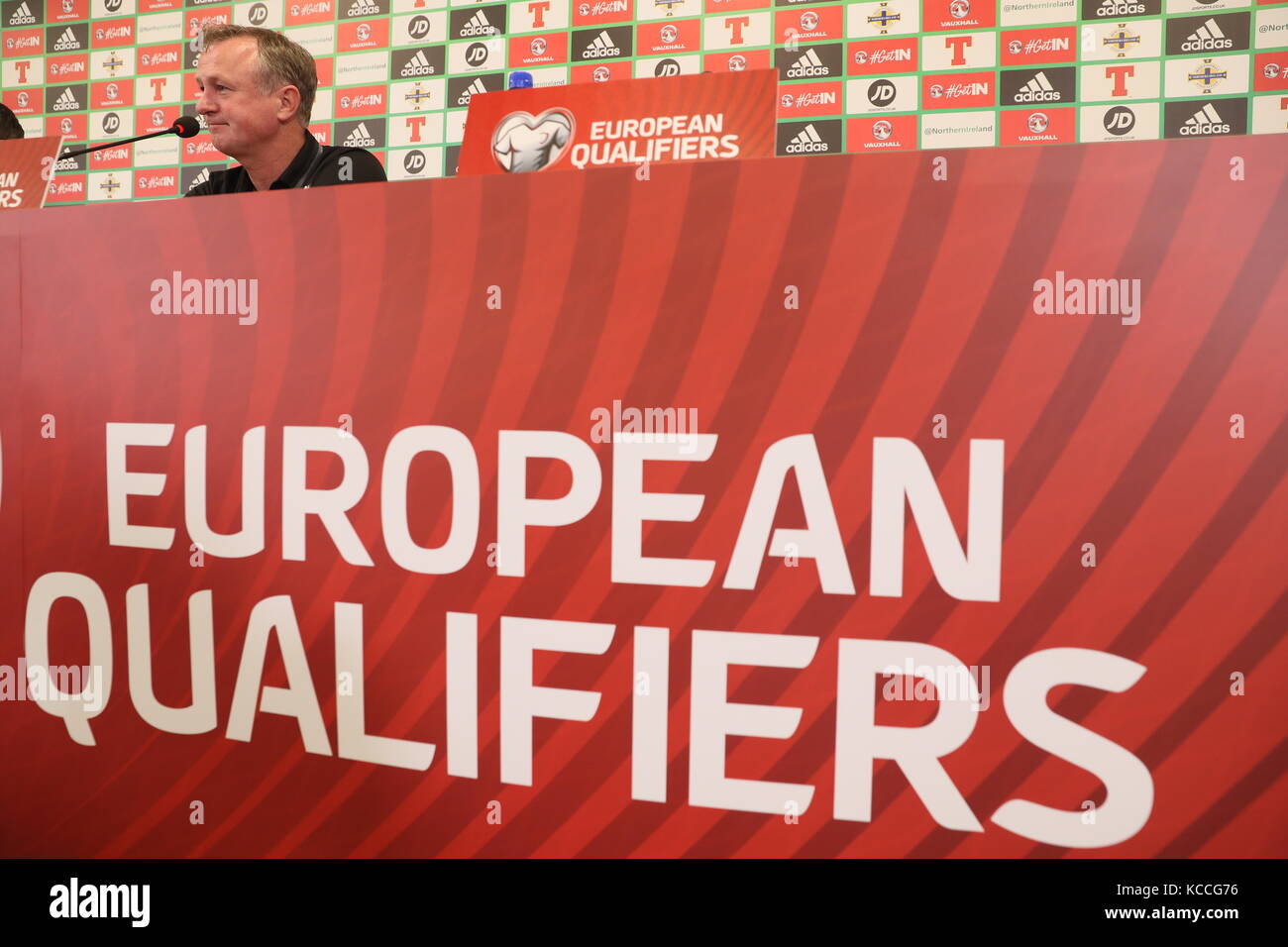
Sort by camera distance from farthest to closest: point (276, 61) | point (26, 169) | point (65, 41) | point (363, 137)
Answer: point (65, 41)
point (363, 137)
point (276, 61)
point (26, 169)

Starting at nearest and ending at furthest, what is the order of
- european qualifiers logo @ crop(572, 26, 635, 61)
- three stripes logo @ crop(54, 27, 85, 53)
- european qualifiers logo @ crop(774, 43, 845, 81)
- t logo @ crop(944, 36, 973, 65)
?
t logo @ crop(944, 36, 973, 65) < european qualifiers logo @ crop(774, 43, 845, 81) < european qualifiers logo @ crop(572, 26, 635, 61) < three stripes logo @ crop(54, 27, 85, 53)

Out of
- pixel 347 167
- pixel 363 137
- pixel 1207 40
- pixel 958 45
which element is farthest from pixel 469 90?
pixel 1207 40

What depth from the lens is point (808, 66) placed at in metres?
3.50

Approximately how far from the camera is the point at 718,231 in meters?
1.01

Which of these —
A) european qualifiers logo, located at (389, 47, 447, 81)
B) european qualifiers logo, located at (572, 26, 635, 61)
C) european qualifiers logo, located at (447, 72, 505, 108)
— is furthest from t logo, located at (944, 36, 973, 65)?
european qualifiers logo, located at (389, 47, 447, 81)

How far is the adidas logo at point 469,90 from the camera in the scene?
12.5 feet

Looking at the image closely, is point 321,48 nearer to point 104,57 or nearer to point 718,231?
point 104,57

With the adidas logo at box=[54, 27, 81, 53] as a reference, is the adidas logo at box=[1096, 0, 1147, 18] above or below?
below

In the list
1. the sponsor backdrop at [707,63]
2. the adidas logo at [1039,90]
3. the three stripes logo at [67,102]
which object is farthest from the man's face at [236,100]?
the three stripes logo at [67,102]

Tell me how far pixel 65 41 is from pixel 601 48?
2.60 m

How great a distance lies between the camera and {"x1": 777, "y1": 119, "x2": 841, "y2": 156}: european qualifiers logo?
11.6ft

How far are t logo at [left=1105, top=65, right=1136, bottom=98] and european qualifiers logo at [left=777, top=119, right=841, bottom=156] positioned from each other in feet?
2.98

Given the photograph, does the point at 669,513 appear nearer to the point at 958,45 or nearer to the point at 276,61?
the point at 276,61
